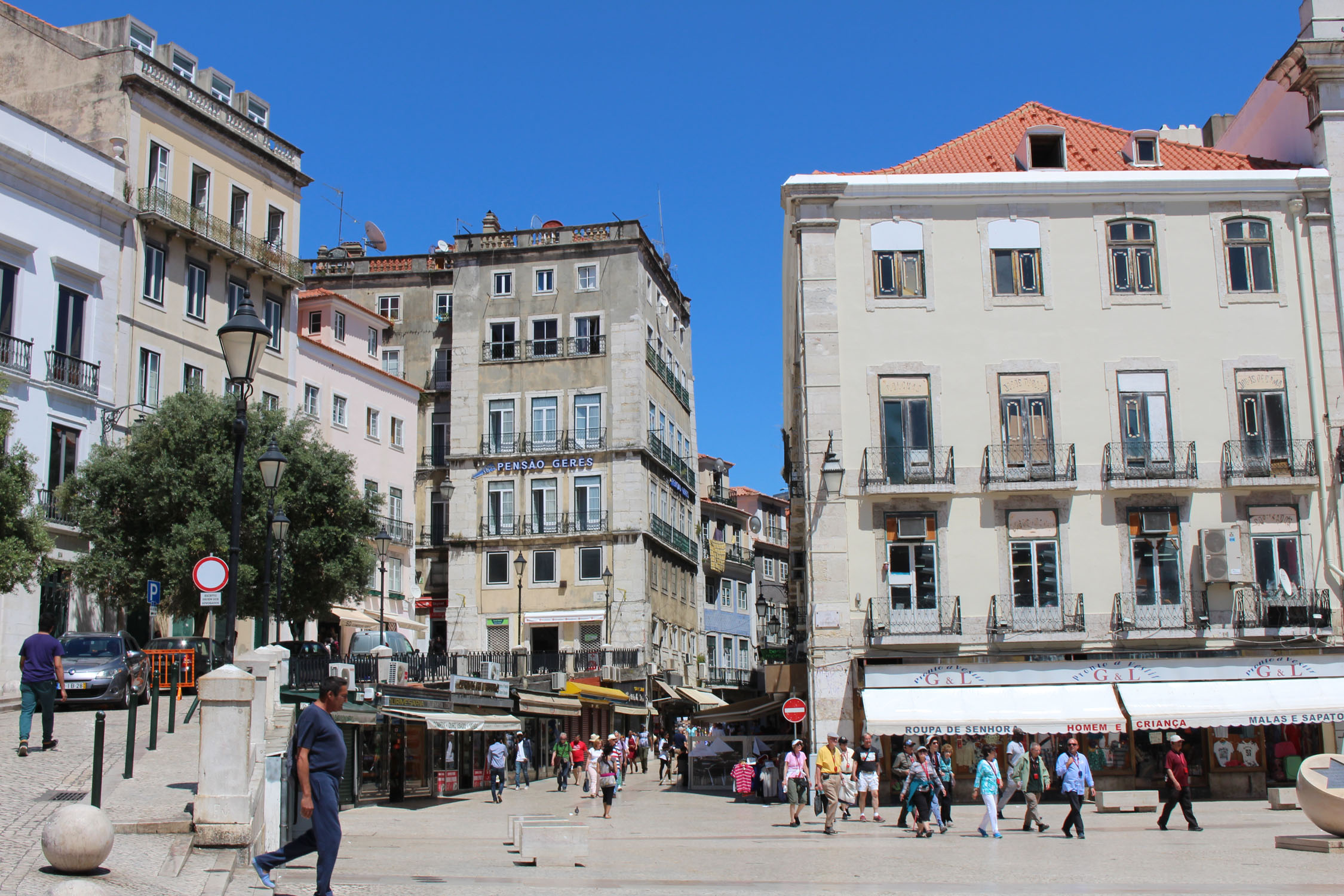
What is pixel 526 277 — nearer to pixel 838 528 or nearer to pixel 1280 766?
pixel 838 528

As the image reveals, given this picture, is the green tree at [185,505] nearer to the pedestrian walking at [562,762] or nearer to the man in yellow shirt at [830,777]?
the pedestrian walking at [562,762]

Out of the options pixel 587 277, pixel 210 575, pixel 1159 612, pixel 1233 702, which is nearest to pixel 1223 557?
pixel 1159 612

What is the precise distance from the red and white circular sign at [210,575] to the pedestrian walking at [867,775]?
40.2ft

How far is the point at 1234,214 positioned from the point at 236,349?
23.5 m

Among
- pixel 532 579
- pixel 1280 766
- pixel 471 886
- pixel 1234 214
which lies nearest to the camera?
pixel 471 886

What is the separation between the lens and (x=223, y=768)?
12.3 m

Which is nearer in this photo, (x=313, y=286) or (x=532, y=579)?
(x=532, y=579)

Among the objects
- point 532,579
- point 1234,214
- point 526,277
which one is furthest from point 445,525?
point 1234,214

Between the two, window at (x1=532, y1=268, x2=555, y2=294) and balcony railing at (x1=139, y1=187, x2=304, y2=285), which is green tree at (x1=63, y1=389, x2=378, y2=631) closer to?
balcony railing at (x1=139, y1=187, x2=304, y2=285)

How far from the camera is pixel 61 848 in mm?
9961

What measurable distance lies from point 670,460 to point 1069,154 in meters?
28.0

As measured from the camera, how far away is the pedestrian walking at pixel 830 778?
20.7m

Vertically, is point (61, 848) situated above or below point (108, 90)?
below

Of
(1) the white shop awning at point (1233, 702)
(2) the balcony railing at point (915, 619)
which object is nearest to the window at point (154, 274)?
(2) the balcony railing at point (915, 619)
